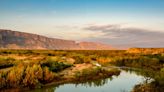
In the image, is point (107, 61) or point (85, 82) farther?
point (107, 61)

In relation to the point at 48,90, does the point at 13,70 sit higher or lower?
higher

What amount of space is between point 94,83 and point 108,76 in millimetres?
9330

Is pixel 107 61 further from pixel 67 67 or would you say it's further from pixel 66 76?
pixel 66 76

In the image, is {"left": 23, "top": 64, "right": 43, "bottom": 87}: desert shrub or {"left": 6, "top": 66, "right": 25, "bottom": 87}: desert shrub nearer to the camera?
{"left": 6, "top": 66, "right": 25, "bottom": 87}: desert shrub

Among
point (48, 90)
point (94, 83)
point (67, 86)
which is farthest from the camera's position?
point (94, 83)

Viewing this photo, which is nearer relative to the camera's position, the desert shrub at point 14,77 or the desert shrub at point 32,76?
the desert shrub at point 14,77

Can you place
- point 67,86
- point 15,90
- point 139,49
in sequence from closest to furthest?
point 15,90, point 67,86, point 139,49

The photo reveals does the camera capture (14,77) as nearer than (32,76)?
Yes

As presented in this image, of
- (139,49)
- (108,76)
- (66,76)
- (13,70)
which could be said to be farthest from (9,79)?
(139,49)

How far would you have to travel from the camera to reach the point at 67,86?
41.8 m

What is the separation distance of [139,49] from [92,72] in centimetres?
10878

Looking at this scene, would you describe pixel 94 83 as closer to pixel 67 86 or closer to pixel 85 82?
pixel 85 82

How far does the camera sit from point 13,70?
37.5m

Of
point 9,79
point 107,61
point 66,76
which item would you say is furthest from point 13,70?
point 107,61
